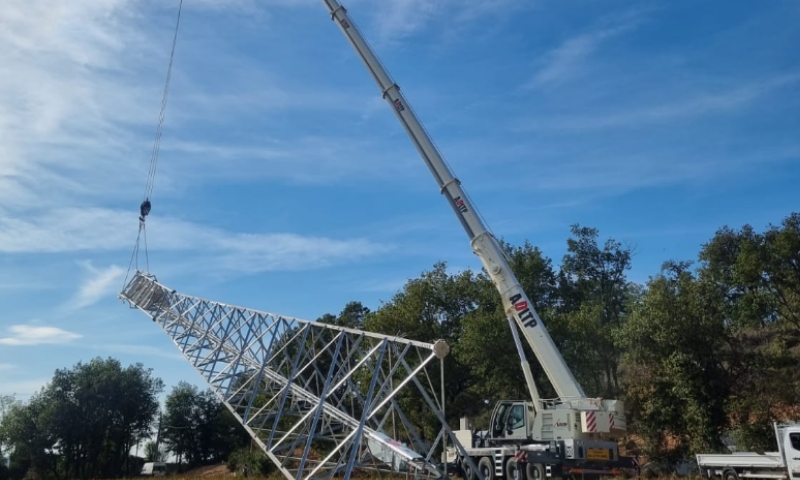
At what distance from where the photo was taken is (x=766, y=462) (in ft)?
75.9

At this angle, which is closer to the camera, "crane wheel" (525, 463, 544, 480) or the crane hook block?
"crane wheel" (525, 463, 544, 480)

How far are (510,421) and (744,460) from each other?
8763 millimetres

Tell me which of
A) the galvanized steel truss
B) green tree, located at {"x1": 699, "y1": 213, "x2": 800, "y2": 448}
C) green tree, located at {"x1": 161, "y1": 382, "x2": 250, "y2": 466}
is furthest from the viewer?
green tree, located at {"x1": 161, "y1": 382, "x2": 250, "y2": 466}

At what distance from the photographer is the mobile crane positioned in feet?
72.7

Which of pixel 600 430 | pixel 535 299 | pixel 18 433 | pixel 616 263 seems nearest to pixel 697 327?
pixel 600 430

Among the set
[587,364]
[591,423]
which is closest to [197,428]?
[587,364]

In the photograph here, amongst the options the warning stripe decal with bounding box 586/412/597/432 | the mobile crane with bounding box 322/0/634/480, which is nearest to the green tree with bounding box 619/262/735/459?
the mobile crane with bounding box 322/0/634/480

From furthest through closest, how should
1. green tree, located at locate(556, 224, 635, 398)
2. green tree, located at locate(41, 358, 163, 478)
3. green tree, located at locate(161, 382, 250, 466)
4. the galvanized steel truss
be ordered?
green tree, located at locate(161, 382, 250, 466)
green tree, located at locate(41, 358, 163, 478)
green tree, located at locate(556, 224, 635, 398)
the galvanized steel truss

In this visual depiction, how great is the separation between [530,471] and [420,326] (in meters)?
26.4

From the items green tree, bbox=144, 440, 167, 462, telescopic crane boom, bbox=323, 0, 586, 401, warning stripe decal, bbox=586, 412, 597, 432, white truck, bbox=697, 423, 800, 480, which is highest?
telescopic crane boom, bbox=323, 0, 586, 401

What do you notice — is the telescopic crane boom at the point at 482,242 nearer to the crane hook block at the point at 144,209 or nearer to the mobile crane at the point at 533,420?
the mobile crane at the point at 533,420

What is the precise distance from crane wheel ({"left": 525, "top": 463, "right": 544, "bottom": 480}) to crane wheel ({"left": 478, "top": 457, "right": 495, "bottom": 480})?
5.68 ft

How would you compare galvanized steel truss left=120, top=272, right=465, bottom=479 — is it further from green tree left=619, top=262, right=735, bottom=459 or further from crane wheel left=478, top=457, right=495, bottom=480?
green tree left=619, top=262, right=735, bottom=459

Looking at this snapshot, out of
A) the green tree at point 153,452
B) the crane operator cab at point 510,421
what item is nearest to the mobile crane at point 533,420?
the crane operator cab at point 510,421
